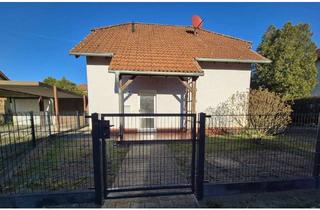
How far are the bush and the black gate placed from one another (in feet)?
4.99

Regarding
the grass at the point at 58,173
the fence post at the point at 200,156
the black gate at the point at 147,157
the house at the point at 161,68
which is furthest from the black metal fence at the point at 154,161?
the house at the point at 161,68

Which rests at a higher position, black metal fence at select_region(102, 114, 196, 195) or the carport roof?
the carport roof

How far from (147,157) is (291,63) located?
1697 cm

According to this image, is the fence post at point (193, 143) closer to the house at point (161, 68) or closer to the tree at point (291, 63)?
the house at point (161, 68)

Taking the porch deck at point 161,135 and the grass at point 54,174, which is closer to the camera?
the grass at point 54,174

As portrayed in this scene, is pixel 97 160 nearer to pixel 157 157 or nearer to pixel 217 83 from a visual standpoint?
pixel 157 157

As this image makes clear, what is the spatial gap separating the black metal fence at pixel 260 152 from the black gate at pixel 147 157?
64cm

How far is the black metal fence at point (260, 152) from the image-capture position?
403 cm

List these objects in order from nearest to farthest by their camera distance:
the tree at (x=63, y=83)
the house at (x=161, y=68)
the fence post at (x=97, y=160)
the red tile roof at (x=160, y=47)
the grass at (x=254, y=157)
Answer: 1. the fence post at (x=97, y=160)
2. the grass at (x=254, y=157)
3. the red tile roof at (x=160, y=47)
4. the house at (x=161, y=68)
5. the tree at (x=63, y=83)

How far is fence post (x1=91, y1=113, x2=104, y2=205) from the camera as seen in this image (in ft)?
9.74

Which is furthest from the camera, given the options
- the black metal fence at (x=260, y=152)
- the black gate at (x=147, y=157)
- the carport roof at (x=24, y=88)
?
the carport roof at (x=24, y=88)

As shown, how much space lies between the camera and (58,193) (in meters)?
3.05

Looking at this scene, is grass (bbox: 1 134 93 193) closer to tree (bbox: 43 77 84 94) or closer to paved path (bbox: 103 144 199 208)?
paved path (bbox: 103 144 199 208)

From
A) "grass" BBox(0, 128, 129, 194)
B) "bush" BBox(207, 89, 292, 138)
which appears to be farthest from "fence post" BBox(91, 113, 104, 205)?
"bush" BBox(207, 89, 292, 138)
